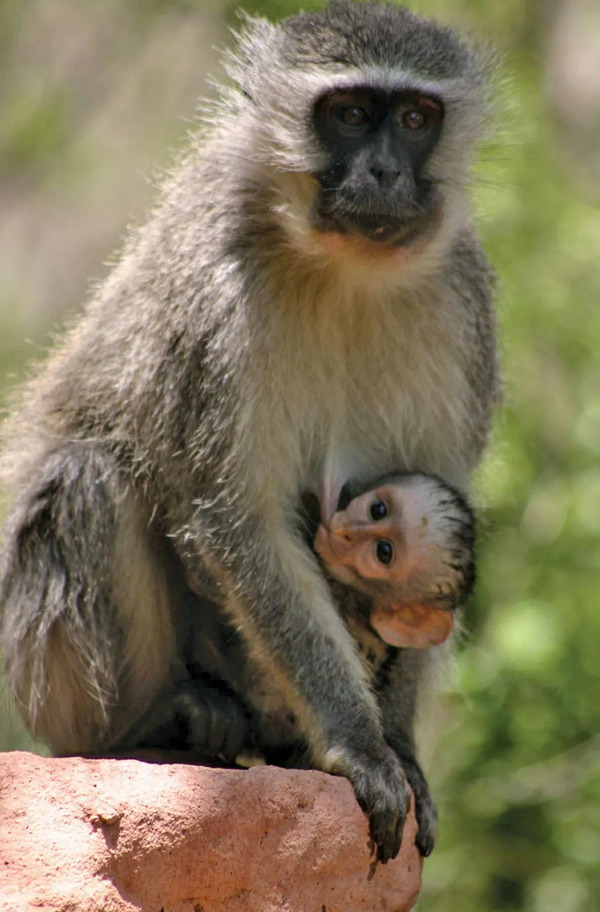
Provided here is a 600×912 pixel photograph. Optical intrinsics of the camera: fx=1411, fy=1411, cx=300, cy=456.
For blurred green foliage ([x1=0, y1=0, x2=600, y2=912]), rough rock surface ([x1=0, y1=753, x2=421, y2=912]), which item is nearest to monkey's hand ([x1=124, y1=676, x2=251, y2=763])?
rough rock surface ([x1=0, y1=753, x2=421, y2=912])

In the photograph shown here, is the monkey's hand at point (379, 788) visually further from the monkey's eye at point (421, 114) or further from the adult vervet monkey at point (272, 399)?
the monkey's eye at point (421, 114)

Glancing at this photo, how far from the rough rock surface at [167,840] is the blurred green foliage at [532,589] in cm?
287

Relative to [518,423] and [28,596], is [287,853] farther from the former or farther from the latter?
[518,423]

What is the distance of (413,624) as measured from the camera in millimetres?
4703

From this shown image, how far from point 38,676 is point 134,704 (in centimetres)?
36

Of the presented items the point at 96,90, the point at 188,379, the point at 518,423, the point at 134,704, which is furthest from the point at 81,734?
the point at 96,90

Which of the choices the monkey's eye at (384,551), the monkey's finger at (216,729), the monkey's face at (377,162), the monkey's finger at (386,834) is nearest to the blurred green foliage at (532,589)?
the monkey's eye at (384,551)

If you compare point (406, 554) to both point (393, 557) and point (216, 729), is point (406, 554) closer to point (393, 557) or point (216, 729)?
point (393, 557)

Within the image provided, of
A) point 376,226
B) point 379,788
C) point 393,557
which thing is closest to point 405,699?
point 393,557

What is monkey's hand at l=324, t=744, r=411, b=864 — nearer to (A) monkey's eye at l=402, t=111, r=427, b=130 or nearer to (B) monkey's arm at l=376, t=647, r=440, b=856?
(B) monkey's arm at l=376, t=647, r=440, b=856

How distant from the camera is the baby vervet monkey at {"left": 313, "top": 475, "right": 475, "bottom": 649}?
4.73 m

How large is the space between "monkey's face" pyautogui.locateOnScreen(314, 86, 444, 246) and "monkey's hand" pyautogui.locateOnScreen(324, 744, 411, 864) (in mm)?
1597

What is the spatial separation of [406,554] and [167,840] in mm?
1700

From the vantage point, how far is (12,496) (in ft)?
16.9
